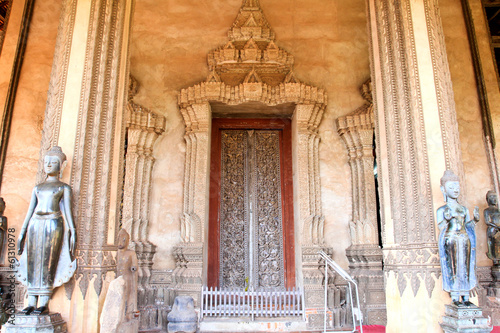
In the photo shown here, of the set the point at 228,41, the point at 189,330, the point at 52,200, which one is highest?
the point at 228,41

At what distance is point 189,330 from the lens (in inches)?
223

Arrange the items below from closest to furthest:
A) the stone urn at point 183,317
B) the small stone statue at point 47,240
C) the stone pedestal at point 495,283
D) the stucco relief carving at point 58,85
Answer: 1. the small stone statue at point 47,240
2. the stucco relief carving at point 58,85
3. the stone urn at point 183,317
4. the stone pedestal at point 495,283

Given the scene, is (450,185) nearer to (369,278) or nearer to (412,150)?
(412,150)

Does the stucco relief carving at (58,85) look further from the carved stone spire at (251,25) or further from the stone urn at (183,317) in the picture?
the carved stone spire at (251,25)

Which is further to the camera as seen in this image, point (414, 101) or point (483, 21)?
point (483, 21)

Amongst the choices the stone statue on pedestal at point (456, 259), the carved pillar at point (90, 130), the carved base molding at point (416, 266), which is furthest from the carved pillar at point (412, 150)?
the carved pillar at point (90, 130)

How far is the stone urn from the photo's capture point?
566cm

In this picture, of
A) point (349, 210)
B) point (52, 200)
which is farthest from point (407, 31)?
point (52, 200)

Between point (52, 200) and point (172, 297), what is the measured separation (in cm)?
332

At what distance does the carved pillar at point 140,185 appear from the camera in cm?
679

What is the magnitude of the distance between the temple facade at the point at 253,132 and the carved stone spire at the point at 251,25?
32mm

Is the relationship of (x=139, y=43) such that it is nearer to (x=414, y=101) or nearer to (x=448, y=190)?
(x=414, y=101)

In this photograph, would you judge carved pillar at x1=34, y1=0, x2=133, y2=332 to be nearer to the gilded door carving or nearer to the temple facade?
the temple facade

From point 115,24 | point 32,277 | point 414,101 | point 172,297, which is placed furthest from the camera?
point 172,297
